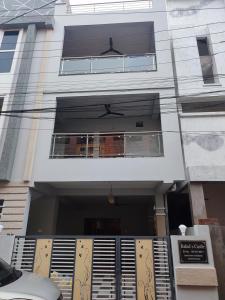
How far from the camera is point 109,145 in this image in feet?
28.6

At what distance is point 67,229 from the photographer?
11773 millimetres

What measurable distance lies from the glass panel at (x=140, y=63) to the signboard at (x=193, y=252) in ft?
20.5

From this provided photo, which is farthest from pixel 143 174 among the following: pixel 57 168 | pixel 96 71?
pixel 96 71

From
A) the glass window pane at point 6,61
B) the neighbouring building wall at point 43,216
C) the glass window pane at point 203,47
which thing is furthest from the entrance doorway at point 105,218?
the glass window pane at point 203,47

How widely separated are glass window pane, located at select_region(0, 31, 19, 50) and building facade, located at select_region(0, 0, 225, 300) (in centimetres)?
5

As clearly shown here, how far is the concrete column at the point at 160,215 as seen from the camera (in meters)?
8.16

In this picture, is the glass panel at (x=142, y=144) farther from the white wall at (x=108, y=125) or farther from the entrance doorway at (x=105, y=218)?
the entrance doorway at (x=105, y=218)

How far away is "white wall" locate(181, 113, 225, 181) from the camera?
284 inches

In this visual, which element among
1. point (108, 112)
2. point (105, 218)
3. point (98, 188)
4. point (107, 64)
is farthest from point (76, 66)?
point (105, 218)

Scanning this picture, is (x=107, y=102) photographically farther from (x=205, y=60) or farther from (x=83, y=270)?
(x=83, y=270)

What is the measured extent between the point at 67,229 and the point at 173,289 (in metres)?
7.15

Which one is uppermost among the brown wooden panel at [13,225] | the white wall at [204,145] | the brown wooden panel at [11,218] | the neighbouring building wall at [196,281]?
the white wall at [204,145]

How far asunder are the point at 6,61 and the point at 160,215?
810 cm

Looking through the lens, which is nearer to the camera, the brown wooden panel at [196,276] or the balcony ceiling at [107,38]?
the brown wooden panel at [196,276]
